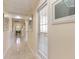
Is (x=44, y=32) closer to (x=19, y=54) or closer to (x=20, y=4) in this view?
(x=20, y=4)

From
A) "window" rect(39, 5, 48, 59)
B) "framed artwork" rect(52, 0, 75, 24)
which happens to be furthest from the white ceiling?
"framed artwork" rect(52, 0, 75, 24)

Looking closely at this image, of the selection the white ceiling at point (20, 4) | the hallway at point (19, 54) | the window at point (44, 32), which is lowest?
the hallway at point (19, 54)

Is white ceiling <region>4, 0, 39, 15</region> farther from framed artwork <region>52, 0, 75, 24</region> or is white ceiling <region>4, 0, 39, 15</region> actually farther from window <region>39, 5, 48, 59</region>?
framed artwork <region>52, 0, 75, 24</region>

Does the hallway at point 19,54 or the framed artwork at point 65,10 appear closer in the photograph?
the framed artwork at point 65,10

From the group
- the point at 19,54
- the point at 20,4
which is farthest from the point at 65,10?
the point at 19,54

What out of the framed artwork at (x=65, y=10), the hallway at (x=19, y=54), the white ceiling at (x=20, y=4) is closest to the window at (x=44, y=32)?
the white ceiling at (x=20, y=4)

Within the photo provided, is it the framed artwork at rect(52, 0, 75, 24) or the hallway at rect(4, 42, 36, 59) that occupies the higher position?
the framed artwork at rect(52, 0, 75, 24)

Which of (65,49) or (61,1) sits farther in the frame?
(61,1)

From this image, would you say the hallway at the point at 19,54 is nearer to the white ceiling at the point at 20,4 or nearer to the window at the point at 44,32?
the window at the point at 44,32

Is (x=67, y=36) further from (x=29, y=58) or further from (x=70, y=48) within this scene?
(x=29, y=58)
